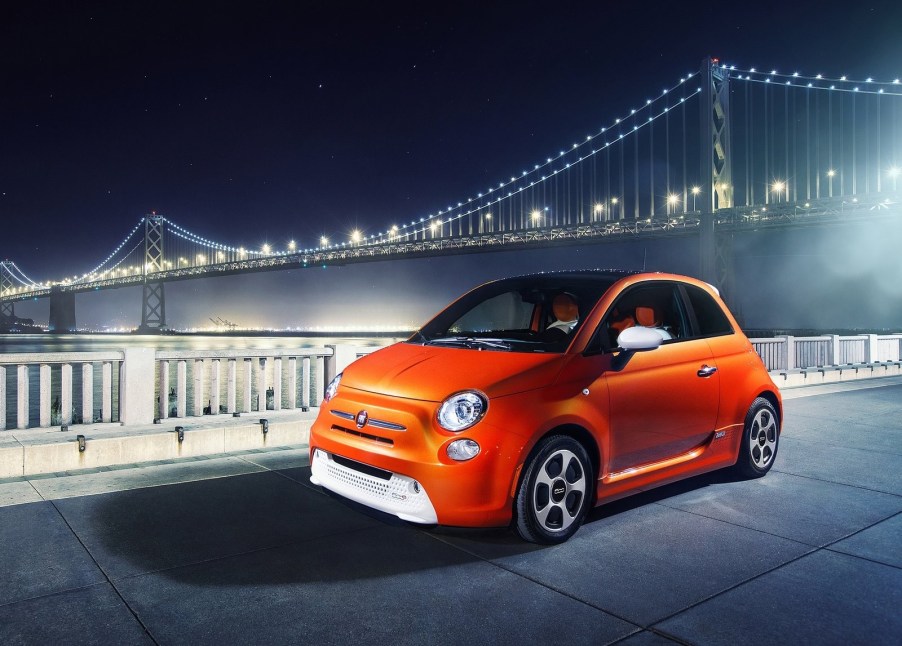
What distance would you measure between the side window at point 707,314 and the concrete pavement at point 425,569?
3.72 ft

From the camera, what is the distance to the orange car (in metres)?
3.37

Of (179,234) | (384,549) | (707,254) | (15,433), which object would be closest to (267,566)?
(384,549)

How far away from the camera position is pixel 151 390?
19.3ft

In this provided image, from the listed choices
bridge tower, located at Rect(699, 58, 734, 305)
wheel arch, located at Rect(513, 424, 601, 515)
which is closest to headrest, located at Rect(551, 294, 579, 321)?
wheel arch, located at Rect(513, 424, 601, 515)

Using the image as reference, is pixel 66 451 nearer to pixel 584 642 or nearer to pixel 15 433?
pixel 15 433

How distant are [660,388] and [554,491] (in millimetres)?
1041

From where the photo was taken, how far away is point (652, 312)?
4.68m

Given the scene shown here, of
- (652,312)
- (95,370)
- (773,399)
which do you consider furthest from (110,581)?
(95,370)

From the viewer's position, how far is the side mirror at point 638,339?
3.89 metres

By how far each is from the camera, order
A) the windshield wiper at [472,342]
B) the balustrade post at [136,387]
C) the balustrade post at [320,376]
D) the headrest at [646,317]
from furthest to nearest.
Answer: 1. the balustrade post at [320,376]
2. the balustrade post at [136,387]
3. the headrest at [646,317]
4. the windshield wiper at [472,342]

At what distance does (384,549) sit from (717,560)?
1703 millimetres

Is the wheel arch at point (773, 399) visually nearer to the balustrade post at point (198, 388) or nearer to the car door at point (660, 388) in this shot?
the car door at point (660, 388)

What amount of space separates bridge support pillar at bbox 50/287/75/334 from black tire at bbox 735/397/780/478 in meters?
92.7

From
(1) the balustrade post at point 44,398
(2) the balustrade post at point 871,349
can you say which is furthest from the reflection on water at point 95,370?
(2) the balustrade post at point 871,349
